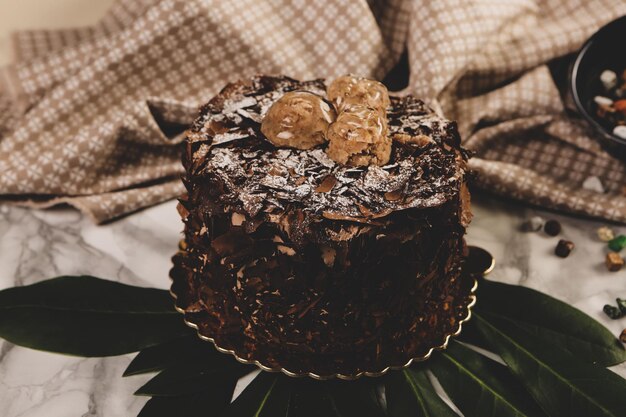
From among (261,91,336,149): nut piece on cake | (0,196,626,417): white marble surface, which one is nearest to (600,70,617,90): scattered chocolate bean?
(0,196,626,417): white marble surface

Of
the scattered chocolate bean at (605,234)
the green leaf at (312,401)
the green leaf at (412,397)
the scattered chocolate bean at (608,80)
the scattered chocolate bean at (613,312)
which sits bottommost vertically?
the scattered chocolate bean at (605,234)

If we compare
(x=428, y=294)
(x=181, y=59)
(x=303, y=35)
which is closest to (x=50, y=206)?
(x=181, y=59)

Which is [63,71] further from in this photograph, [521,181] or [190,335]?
[521,181]

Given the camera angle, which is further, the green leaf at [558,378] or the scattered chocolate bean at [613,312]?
the scattered chocolate bean at [613,312]

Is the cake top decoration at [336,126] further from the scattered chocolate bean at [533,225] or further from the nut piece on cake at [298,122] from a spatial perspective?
the scattered chocolate bean at [533,225]

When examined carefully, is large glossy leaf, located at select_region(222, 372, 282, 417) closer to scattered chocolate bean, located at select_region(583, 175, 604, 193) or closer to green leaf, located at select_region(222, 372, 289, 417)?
green leaf, located at select_region(222, 372, 289, 417)

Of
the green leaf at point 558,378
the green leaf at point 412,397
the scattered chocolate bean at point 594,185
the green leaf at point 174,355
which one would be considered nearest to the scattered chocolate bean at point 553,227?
the scattered chocolate bean at point 594,185

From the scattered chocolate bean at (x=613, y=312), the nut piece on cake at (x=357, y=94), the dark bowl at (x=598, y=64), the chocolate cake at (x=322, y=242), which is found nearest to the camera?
the chocolate cake at (x=322, y=242)
